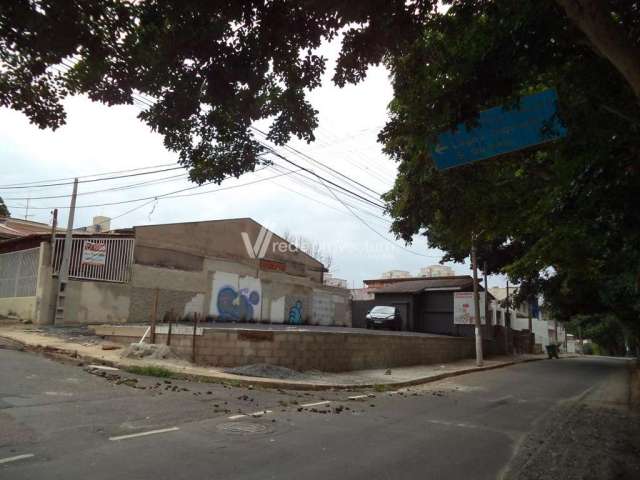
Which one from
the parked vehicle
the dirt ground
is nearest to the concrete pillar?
the dirt ground

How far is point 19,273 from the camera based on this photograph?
2156 centimetres

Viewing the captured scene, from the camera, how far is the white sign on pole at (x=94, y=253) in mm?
20297

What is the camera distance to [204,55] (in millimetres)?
5426

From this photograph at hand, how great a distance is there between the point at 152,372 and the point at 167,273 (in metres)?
11.9

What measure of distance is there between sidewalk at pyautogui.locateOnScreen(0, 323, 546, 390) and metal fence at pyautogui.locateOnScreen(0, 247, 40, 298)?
284 cm

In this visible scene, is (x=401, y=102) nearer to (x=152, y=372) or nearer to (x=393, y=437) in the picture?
(x=393, y=437)

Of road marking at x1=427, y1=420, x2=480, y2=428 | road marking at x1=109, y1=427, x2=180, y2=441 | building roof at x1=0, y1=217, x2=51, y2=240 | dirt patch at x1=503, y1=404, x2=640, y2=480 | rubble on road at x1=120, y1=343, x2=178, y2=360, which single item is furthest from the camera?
building roof at x1=0, y1=217, x2=51, y2=240

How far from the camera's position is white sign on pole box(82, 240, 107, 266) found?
20297 mm

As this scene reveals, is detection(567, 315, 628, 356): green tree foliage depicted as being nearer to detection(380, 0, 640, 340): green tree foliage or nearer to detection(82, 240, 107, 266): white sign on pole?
detection(380, 0, 640, 340): green tree foliage

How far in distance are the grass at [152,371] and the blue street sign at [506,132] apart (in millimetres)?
8282

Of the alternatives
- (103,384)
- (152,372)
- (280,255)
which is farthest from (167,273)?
(103,384)

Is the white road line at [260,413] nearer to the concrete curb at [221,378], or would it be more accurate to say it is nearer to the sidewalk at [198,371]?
the concrete curb at [221,378]

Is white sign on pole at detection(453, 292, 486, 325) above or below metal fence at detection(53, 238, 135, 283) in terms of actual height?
below

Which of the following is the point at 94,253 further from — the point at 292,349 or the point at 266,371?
the point at 266,371
